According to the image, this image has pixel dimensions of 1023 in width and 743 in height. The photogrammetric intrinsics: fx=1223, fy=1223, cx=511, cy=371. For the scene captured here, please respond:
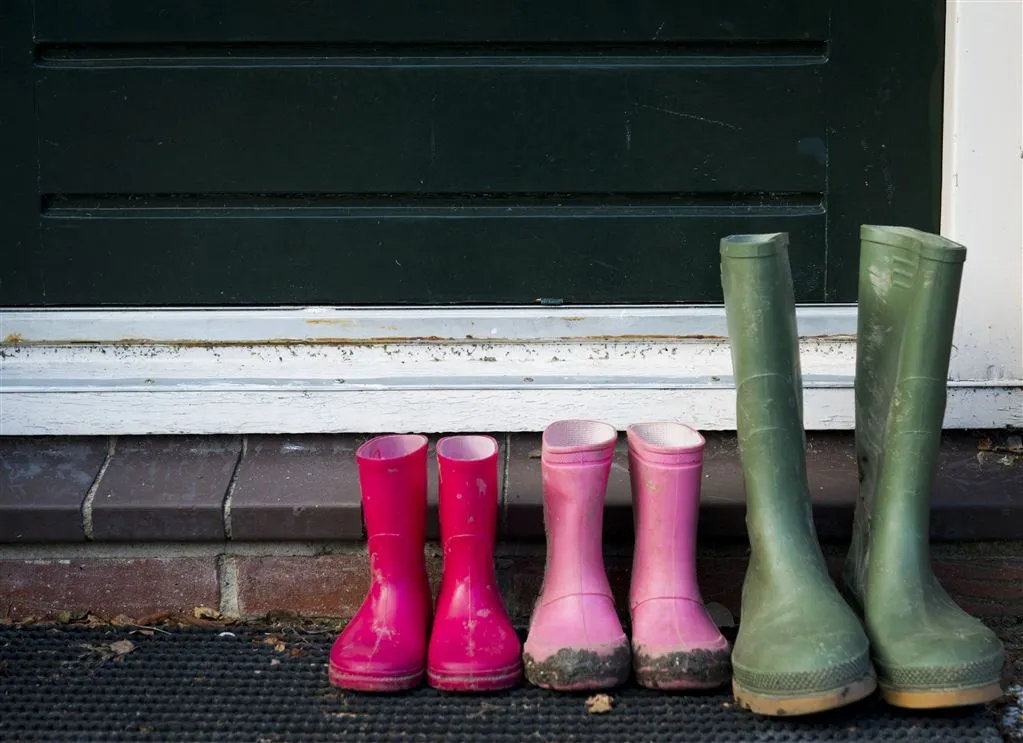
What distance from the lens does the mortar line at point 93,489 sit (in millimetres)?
2217

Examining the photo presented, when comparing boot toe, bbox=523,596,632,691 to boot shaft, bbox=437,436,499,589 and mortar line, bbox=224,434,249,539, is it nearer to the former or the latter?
boot shaft, bbox=437,436,499,589

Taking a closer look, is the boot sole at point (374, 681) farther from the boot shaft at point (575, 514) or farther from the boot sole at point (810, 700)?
the boot sole at point (810, 700)

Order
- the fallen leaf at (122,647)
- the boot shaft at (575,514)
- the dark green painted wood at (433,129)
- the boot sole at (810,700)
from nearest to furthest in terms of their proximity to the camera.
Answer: the boot sole at (810,700) < the boot shaft at (575,514) < the fallen leaf at (122,647) < the dark green painted wood at (433,129)

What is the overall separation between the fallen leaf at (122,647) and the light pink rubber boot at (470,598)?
0.55 m

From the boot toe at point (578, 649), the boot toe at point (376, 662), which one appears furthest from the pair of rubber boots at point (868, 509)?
the boot toe at point (376, 662)

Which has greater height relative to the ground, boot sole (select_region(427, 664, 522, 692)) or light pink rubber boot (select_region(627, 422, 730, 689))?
light pink rubber boot (select_region(627, 422, 730, 689))

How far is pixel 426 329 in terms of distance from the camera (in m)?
2.40

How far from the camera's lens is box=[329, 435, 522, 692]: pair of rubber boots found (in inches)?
75.8

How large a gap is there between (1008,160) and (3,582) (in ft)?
6.65

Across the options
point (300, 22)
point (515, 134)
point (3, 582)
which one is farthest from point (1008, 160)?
point (3, 582)

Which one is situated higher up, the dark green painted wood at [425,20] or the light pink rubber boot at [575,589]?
the dark green painted wood at [425,20]

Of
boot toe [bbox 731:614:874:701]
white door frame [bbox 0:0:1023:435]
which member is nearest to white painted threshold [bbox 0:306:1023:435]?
white door frame [bbox 0:0:1023:435]

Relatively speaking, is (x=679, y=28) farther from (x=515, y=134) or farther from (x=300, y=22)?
(x=300, y=22)

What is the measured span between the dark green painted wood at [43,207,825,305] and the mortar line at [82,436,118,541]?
0.93ft
